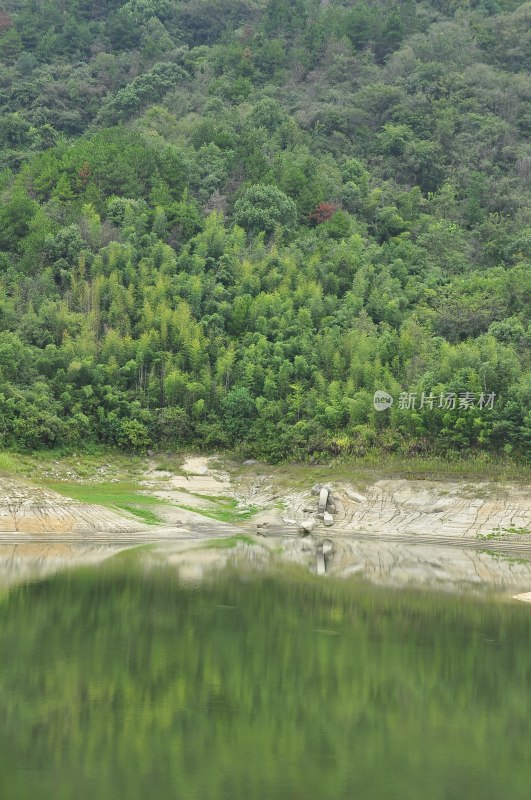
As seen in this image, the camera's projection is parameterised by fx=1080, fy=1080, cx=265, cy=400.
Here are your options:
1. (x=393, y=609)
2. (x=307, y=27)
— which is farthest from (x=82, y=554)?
(x=307, y=27)

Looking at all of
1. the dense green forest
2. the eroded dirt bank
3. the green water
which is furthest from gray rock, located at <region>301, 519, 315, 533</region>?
the green water

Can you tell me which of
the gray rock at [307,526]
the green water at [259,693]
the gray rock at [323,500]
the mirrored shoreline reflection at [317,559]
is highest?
the green water at [259,693]

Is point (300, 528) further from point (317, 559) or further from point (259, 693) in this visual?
point (259, 693)

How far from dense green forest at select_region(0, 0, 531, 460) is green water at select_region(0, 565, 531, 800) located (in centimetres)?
2002

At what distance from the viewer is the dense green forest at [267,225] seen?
54.1m

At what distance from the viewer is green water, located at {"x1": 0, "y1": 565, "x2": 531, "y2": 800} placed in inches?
663

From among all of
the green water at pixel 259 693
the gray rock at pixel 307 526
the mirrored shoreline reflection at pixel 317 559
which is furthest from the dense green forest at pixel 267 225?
the green water at pixel 259 693

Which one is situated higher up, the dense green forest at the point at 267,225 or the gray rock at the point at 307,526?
the dense green forest at the point at 267,225

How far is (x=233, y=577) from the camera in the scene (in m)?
34.9

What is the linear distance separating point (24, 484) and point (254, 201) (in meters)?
33.3

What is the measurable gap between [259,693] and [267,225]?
51.5 meters

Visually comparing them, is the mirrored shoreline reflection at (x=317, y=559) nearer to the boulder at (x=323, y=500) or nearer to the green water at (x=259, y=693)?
the boulder at (x=323, y=500)

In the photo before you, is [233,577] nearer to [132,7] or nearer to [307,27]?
[307,27]

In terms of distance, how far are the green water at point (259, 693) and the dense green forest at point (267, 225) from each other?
65.7ft
